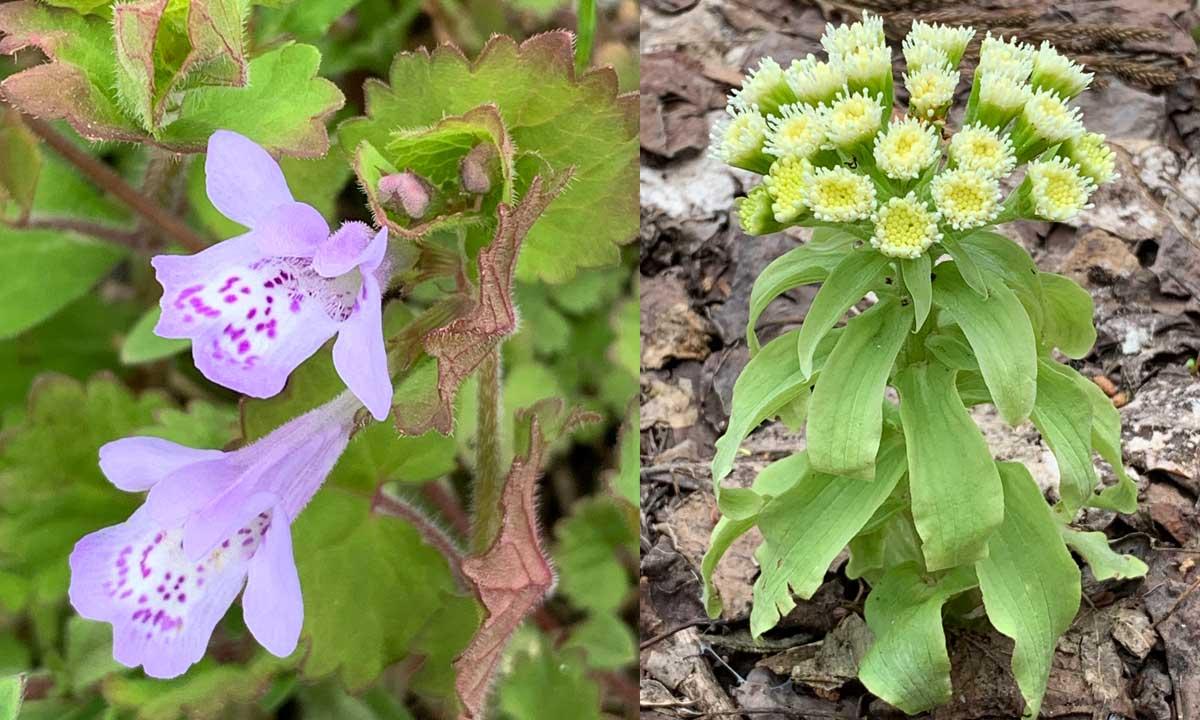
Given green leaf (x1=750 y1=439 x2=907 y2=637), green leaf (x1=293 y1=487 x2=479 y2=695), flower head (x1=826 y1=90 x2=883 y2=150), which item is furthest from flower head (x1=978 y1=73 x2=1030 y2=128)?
green leaf (x1=293 y1=487 x2=479 y2=695)

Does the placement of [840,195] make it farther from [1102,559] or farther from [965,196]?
[1102,559]

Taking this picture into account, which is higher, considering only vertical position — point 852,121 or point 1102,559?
point 852,121

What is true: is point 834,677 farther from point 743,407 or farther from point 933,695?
point 743,407

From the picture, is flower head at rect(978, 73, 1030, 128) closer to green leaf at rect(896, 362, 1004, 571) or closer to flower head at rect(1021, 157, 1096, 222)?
flower head at rect(1021, 157, 1096, 222)

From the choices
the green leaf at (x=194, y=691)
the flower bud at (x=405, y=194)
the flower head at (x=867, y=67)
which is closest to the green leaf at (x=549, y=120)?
the flower bud at (x=405, y=194)

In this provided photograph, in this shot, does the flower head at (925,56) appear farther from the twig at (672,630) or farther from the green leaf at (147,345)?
the green leaf at (147,345)

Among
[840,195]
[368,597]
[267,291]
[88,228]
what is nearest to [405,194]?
[267,291]

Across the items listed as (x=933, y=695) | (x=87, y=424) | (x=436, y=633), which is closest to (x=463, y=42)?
(x=87, y=424)
